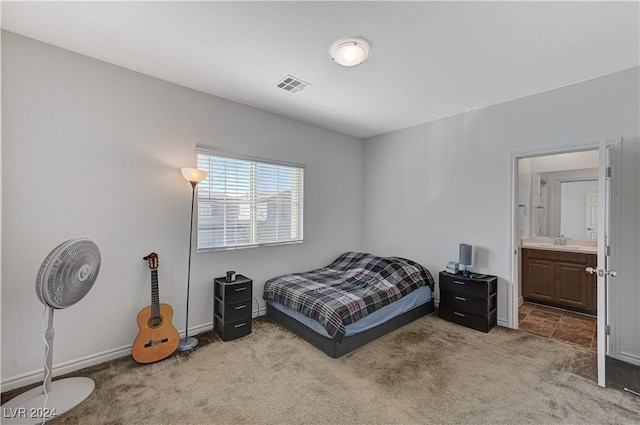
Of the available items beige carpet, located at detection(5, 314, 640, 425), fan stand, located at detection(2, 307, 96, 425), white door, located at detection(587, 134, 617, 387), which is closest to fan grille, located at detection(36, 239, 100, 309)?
fan stand, located at detection(2, 307, 96, 425)

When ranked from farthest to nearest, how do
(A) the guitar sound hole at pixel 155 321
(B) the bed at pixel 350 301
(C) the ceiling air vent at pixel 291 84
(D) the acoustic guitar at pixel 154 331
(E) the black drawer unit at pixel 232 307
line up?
1. (E) the black drawer unit at pixel 232 307
2. (C) the ceiling air vent at pixel 291 84
3. (B) the bed at pixel 350 301
4. (A) the guitar sound hole at pixel 155 321
5. (D) the acoustic guitar at pixel 154 331

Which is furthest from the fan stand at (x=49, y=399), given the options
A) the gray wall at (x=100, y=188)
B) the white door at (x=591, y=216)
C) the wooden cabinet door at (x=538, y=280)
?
the white door at (x=591, y=216)

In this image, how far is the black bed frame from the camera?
2.56 meters

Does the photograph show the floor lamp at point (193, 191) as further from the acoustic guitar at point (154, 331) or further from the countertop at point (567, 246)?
the countertop at point (567, 246)

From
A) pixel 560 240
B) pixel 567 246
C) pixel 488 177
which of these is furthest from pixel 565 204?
pixel 488 177

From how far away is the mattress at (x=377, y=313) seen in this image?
267cm

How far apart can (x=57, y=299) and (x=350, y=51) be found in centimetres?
278

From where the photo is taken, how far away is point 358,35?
203 cm

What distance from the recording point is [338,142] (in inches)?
177

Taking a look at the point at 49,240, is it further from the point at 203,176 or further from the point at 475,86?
the point at 475,86

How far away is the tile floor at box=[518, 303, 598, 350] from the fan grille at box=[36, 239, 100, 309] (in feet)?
14.4

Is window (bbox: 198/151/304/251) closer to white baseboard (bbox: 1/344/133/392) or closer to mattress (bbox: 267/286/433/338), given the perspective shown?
mattress (bbox: 267/286/433/338)

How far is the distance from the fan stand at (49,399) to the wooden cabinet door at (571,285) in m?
5.40

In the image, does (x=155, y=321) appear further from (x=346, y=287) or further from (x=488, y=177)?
(x=488, y=177)
